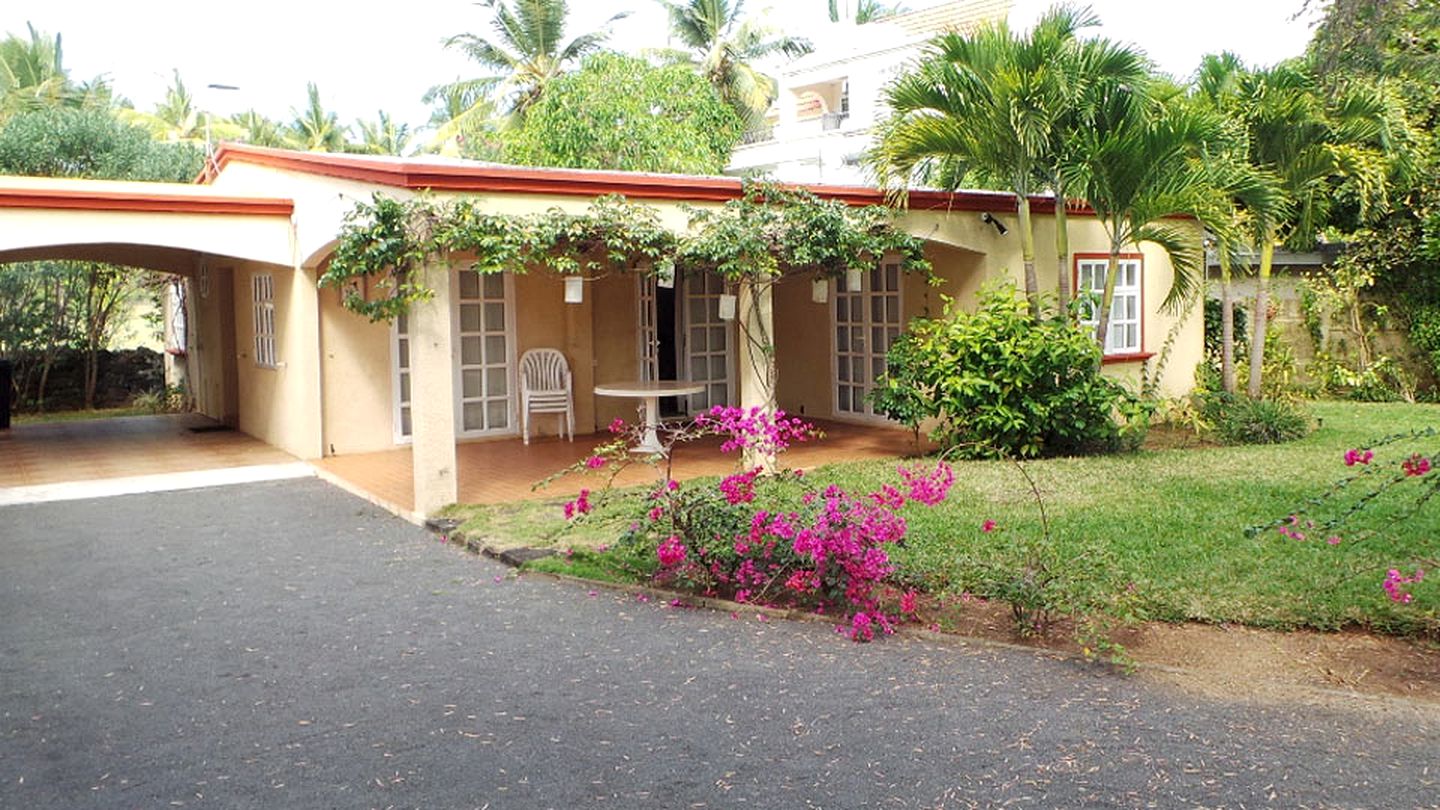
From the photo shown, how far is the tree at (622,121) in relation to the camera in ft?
75.5

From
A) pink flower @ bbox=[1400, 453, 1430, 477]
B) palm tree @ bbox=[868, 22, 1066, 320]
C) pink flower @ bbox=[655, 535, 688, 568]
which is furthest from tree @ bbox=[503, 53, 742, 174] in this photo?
pink flower @ bbox=[1400, 453, 1430, 477]

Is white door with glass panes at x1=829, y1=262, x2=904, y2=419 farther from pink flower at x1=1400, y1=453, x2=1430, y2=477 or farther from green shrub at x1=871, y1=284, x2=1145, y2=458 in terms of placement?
pink flower at x1=1400, y1=453, x2=1430, y2=477

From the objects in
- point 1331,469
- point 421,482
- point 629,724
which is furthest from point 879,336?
point 629,724

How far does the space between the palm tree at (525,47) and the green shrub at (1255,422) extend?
67.8 ft

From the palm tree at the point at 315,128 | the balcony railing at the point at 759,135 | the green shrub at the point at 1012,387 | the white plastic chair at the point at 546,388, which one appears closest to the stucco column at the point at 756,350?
the green shrub at the point at 1012,387

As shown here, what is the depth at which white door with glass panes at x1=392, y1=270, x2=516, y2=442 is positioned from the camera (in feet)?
42.0

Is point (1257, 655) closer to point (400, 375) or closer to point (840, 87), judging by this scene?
point (400, 375)

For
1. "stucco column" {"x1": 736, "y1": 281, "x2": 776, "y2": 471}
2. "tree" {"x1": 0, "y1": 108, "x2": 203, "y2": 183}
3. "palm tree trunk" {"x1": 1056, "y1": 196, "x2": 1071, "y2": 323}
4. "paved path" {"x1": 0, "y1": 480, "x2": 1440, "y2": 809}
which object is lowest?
"paved path" {"x1": 0, "y1": 480, "x2": 1440, "y2": 809}

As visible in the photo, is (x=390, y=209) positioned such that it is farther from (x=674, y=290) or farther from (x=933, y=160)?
(x=674, y=290)

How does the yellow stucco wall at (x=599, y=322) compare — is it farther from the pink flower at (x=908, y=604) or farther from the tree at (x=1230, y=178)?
the pink flower at (x=908, y=604)

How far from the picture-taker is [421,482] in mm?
8984

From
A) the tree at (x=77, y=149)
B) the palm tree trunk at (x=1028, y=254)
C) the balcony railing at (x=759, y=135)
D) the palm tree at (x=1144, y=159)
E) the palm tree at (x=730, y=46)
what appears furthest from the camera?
the balcony railing at (x=759, y=135)

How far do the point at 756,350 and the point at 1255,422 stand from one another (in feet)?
16.4

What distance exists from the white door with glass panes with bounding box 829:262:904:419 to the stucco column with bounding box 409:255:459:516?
5830 millimetres
